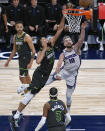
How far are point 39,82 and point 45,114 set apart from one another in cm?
160

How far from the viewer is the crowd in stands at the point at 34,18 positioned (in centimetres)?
1350

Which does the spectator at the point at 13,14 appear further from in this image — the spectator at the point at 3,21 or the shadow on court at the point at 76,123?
the shadow on court at the point at 76,123

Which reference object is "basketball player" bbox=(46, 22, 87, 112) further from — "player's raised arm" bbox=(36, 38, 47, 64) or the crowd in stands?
the crowd in stands

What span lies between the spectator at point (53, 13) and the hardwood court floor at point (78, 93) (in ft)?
7.99

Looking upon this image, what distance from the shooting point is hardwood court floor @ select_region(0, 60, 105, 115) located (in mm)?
8323

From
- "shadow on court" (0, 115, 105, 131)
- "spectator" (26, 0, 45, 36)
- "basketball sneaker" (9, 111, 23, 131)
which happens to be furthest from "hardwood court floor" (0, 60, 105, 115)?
"spectator" (26, 0, 45, 36)

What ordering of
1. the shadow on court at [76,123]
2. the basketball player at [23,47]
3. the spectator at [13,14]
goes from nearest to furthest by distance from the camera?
the shadow on court at [76,123], the basketball player at [23,47], the spectator at [13,14]

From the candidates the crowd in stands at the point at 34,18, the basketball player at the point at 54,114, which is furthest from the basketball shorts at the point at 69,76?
the crowd in stands at the point at 34,18

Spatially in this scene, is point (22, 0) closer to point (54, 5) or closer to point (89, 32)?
point (54, 5)

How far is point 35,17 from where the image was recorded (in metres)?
13.5

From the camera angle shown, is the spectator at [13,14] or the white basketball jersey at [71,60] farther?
the spectator at [13,14]

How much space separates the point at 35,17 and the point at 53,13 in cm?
66

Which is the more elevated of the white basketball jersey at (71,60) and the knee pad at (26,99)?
the white basketball jersey at (71,60)

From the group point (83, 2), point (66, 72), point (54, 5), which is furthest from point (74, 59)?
point (54, 5)
